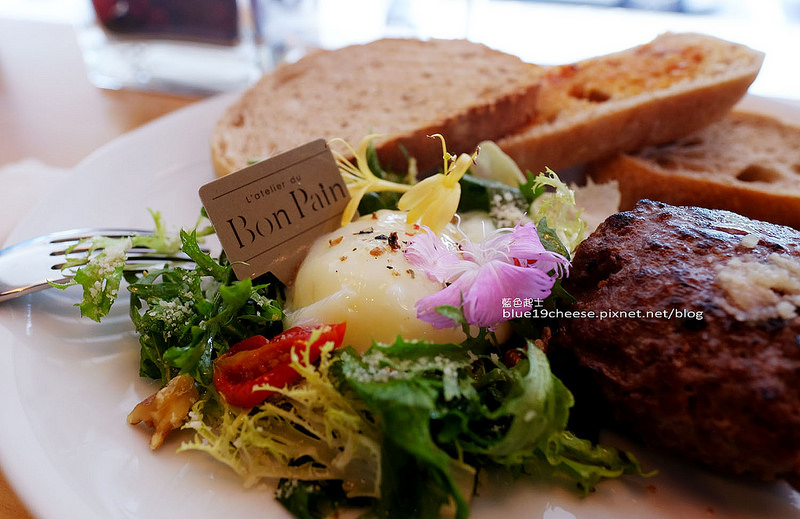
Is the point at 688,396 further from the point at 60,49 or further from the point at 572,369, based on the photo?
the point at 60,49

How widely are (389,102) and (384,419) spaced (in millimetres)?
2380

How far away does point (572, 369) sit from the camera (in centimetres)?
171

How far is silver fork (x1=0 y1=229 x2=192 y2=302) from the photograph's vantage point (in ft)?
6.66

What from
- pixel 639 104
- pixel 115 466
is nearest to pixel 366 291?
pixel 115 466

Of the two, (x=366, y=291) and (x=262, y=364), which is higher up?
(x=366, y=291)

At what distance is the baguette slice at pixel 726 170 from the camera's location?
2.78 meters

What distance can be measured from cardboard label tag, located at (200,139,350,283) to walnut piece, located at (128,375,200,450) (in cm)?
47

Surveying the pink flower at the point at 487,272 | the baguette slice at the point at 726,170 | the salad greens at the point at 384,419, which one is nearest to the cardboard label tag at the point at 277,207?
the salad greens at the point at 384,419

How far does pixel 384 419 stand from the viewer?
1.45 meters

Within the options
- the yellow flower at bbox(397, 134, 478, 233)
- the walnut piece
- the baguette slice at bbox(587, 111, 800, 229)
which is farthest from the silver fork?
the baguette slice at bbox(587, 111, 800, 229)

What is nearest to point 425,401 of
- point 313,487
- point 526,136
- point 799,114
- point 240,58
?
point 313,487

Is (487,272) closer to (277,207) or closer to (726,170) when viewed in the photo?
(277,207)

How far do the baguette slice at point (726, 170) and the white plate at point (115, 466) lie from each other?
5.43ft

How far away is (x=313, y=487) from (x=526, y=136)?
7.55 ft
